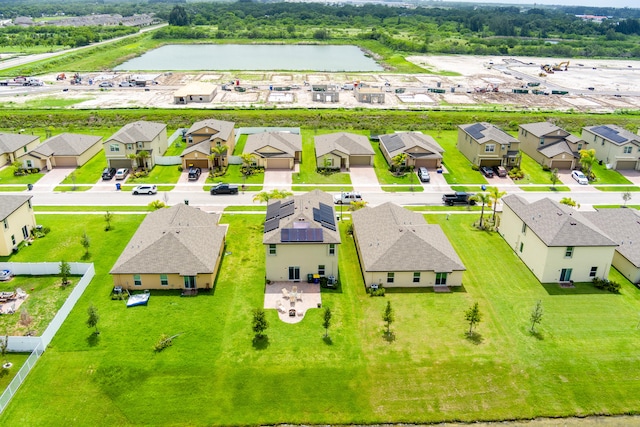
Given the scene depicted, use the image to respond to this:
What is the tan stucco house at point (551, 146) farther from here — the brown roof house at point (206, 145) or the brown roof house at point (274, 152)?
the brown roof house at point (206, 145)

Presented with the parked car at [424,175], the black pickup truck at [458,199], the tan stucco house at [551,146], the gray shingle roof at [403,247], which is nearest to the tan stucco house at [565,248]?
the gray shingle roof at [403,247]

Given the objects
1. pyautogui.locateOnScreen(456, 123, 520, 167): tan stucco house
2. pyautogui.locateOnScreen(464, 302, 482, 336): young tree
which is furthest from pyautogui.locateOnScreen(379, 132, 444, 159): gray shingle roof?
pyautogui.locateOnScreen(464, 302, 482, 336): young tree

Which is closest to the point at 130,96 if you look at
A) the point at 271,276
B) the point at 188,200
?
the point at 188,200

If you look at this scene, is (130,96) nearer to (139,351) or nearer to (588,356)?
(139,351)

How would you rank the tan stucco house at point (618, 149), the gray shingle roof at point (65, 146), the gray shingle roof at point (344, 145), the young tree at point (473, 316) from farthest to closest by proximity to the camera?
the gray shingle roof at point (344, 145) < the tan stucco house at point (618, 149) < the gray shingle roof at point (65, 146) < the young tree at point (473, 316)

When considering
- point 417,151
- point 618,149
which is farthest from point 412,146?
point 618,149

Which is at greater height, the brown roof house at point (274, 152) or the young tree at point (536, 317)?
the brown roof house at point (274, 152)

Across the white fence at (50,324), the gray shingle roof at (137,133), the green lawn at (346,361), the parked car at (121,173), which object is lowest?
the green lawn at (346,361)

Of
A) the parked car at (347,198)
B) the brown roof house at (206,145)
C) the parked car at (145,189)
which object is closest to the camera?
the parked car at (347,198)
